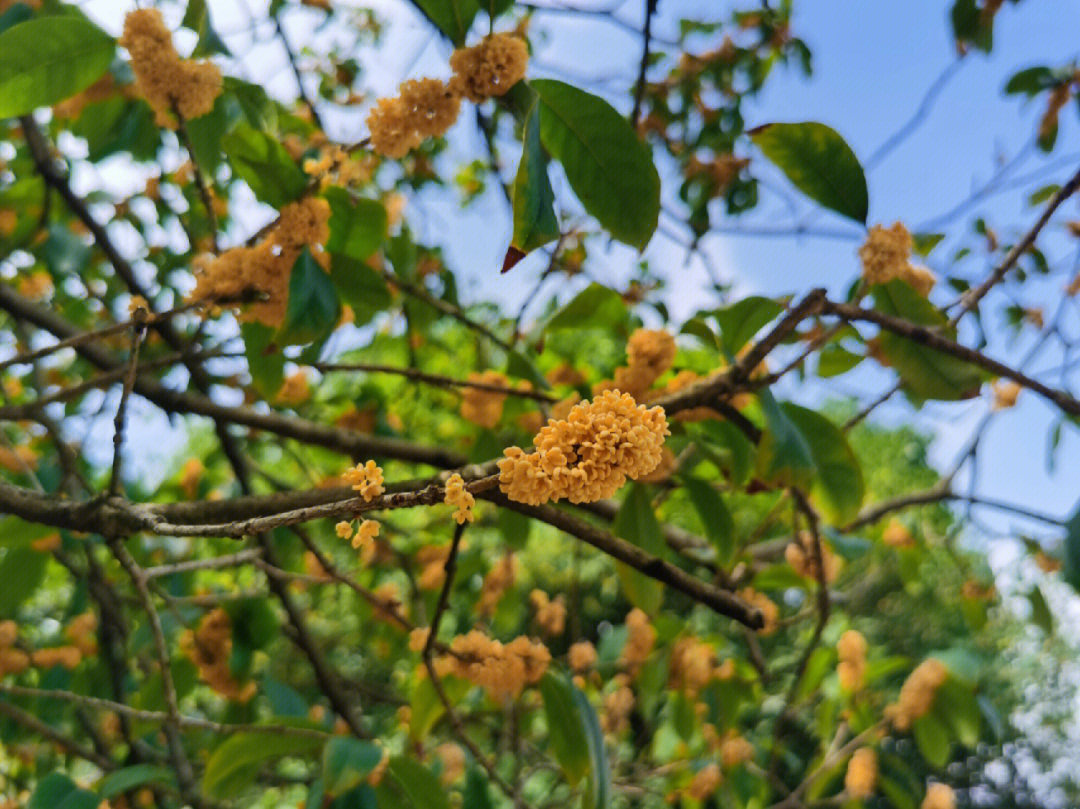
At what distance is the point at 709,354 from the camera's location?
5.39ft

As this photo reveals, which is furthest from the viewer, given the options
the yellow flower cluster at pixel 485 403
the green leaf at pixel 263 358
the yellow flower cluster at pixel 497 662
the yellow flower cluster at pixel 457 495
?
the yellow flower cluster at pixel 485 403

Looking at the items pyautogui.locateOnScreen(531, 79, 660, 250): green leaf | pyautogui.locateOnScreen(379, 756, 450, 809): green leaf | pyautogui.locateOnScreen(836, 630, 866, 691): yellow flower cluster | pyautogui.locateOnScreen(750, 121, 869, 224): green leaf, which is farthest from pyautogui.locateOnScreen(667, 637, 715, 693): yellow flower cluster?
pyautogui.locateOnScreen(531, 79, 660, 250): green leaf

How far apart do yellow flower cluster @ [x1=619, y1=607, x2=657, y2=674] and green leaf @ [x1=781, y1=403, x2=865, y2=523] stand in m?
0.72

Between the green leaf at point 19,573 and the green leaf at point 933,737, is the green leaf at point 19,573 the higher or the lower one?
the higher one

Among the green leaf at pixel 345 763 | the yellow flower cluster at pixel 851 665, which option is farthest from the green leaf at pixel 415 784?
the yellow flower cluster at pixel 851 665

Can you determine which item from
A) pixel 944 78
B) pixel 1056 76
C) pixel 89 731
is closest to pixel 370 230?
pixel 944 78

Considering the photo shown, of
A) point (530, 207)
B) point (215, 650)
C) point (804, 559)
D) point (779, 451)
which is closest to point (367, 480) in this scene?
point (530, 207)

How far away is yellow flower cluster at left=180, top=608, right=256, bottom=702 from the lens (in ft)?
4.63

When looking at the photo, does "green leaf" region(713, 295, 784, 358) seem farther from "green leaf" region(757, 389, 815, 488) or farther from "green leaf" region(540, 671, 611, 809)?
"green leaf" region(540, 671, 611, 809)

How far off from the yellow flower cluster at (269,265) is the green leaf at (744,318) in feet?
1.82

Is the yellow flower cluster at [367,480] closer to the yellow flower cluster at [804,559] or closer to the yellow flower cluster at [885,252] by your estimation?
the yellow flower cluster at [885,252]

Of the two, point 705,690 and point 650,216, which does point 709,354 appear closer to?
point 650,216

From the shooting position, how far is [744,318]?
1.11 meters

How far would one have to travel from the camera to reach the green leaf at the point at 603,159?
0.85 metres
